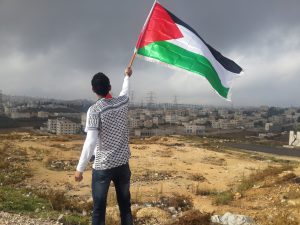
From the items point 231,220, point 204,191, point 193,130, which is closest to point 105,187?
point 231,220

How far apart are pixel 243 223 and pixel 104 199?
351cm

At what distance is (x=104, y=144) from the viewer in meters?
3.98

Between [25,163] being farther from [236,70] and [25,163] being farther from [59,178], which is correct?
[236,70]

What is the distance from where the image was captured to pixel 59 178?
1312 cm

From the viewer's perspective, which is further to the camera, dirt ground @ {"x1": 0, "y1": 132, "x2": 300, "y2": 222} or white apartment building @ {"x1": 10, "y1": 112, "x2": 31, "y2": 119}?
white apartment building @ {"x1": 10, "y1": 112, "x2": 31, "y2": 119}

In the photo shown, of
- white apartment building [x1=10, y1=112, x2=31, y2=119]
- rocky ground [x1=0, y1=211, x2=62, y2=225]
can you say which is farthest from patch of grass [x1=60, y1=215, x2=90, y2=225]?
white apartment building [x1=10, y1=112, x2=31, y2=119]

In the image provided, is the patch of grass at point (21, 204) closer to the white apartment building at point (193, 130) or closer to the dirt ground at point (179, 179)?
the dirt ground at point (179, 179)

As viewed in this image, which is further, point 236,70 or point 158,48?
point 236,70

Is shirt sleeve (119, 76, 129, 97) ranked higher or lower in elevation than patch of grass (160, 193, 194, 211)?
higher

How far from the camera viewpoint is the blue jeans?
3.98 metres

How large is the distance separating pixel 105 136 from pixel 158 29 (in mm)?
2192

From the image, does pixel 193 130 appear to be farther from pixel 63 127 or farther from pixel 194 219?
pixel 194 219

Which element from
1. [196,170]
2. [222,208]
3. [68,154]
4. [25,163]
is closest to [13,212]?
[222,208]

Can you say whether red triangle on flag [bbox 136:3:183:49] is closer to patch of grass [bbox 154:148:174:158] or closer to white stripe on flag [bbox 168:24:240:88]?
white stripe on flag [bbox 168:24:240:88]
